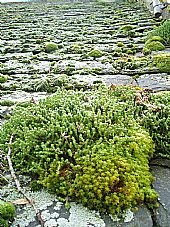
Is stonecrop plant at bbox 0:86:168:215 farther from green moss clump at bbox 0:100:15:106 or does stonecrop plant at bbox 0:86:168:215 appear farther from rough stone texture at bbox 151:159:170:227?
green moss clump at bbox 0:100:15:106

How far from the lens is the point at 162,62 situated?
3252 mm

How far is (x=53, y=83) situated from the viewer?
297 cm

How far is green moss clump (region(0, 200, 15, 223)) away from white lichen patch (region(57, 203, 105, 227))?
19 cm

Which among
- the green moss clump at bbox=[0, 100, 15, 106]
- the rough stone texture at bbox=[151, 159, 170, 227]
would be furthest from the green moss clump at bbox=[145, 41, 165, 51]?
the rough stone texture at bbox=[151, 159, 170, 227]

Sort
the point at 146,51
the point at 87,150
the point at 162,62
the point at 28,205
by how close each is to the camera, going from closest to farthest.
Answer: the point at 28,205, the point at 87,150, the point at 162,62, the point at 146,51

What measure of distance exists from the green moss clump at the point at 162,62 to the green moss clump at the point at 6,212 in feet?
6.77

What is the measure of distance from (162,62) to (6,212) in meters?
2.25

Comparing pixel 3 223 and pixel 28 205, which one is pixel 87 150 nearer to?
pixel 28 205

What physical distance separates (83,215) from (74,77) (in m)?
1.80

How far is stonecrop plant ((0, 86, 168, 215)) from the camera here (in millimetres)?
1506

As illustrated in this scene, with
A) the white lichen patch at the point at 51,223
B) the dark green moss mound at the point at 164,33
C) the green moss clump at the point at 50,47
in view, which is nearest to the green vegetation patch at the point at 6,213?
the white lichen patch at the point at 51,223

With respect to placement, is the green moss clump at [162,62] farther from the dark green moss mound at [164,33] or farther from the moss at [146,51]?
the dark green moss mound at [164,33]

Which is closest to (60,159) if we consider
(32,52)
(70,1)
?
(32,52)

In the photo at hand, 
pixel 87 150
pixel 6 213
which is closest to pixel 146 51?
pixel 87 150
